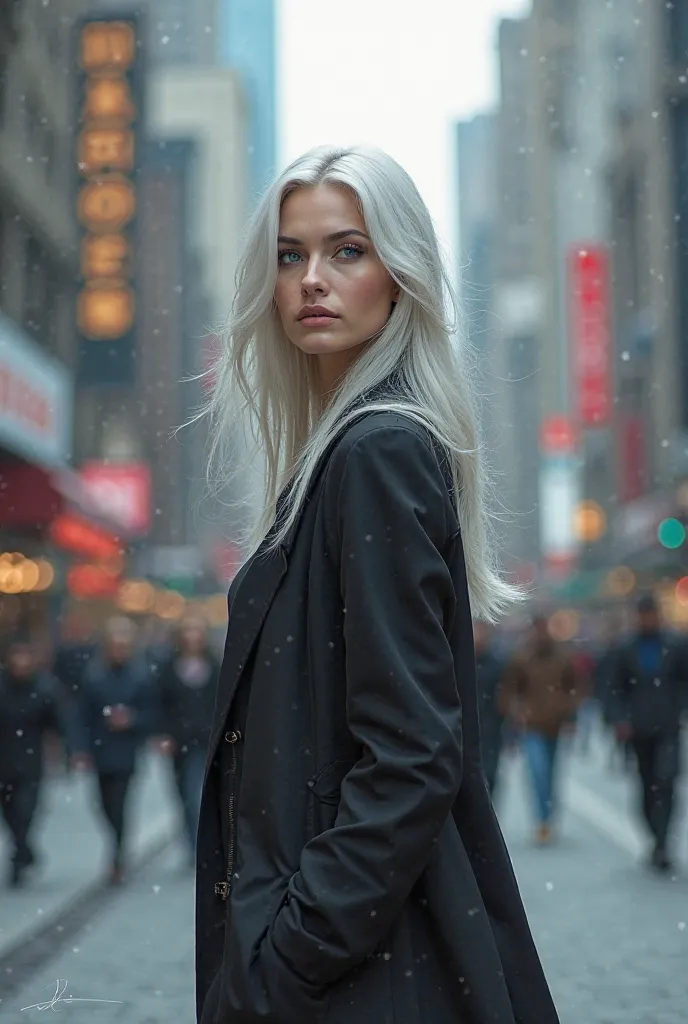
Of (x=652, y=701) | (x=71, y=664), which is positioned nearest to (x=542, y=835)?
(x=652, y=701)

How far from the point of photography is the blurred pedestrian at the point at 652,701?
11406 millimetres

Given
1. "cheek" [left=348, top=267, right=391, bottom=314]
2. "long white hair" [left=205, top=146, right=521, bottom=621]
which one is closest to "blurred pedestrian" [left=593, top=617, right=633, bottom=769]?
"long white hair" [left=205, top=146, right=521, bottom=621]

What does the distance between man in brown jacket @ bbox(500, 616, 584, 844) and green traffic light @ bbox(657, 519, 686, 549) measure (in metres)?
27.7

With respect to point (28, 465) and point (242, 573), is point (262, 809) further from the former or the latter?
point (28, 465)

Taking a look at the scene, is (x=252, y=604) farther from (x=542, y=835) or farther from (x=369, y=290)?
(x=542, y=835)

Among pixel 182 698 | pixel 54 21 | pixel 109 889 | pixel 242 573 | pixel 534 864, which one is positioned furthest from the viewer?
pixel 54 21

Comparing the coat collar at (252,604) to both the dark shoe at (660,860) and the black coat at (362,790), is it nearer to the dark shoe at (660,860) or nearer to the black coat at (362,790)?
the black coat at (362,790)

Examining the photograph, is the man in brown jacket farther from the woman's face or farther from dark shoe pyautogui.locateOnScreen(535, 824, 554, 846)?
the woman's face

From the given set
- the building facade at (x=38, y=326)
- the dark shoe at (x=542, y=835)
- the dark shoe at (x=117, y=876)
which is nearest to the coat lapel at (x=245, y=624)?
the dark shoe at (x=117, y=876)

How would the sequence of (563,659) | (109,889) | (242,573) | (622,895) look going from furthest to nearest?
(563,659) < (109,889) < (622,895) < (242,573)

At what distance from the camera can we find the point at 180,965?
23.7ft

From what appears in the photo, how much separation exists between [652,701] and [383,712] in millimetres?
9952

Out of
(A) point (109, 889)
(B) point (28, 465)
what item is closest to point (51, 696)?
(A) point (109, 889)

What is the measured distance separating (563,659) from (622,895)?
4526 millimetres
